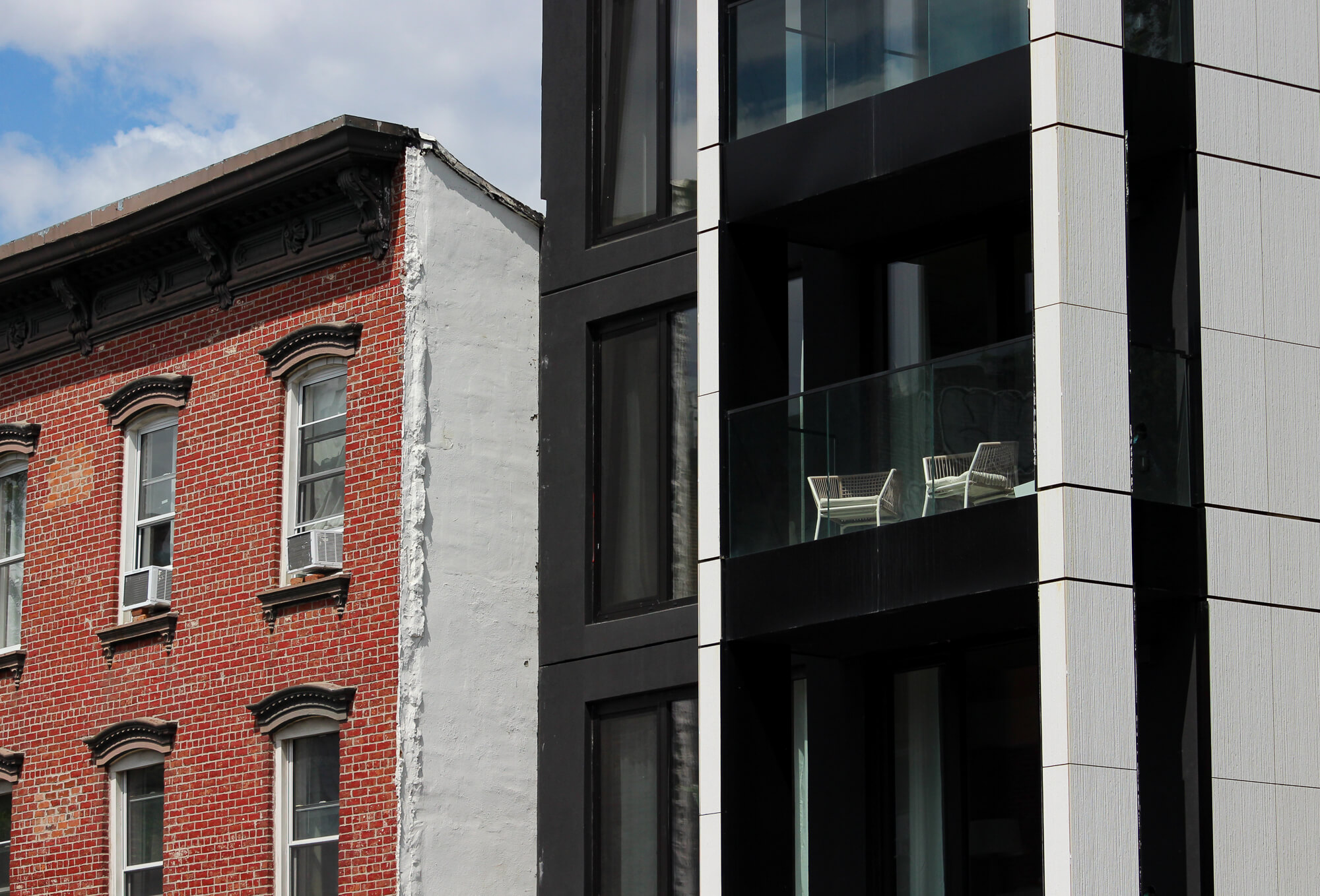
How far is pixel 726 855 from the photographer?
16375 mm

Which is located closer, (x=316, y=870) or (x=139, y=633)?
(x=316, y=870)

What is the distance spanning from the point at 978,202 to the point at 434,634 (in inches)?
270

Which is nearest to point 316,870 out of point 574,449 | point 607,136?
point 574,449

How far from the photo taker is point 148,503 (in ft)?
77.3

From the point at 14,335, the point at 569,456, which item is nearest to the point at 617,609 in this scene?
the point at 569,456

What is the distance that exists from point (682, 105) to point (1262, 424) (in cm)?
694

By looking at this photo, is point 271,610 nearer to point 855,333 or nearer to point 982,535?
point 855,333

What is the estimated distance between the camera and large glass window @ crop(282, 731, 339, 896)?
20906mm

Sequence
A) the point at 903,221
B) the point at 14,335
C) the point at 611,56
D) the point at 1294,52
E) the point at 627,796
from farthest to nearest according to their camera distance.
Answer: the point at 14,335 < the point at 611,56 < the point at 627,796 < the point at 903,221 < the point at 1294,52

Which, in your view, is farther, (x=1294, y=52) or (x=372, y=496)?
(x=372, y=496)

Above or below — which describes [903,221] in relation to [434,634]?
above

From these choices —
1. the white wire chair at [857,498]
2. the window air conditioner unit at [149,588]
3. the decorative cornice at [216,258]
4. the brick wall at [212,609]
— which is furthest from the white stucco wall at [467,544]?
the white wire chair at [857,498]

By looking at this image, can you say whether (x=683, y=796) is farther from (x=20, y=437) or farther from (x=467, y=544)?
(x=20, y=437)


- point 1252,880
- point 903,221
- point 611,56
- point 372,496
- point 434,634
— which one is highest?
point 611,56
